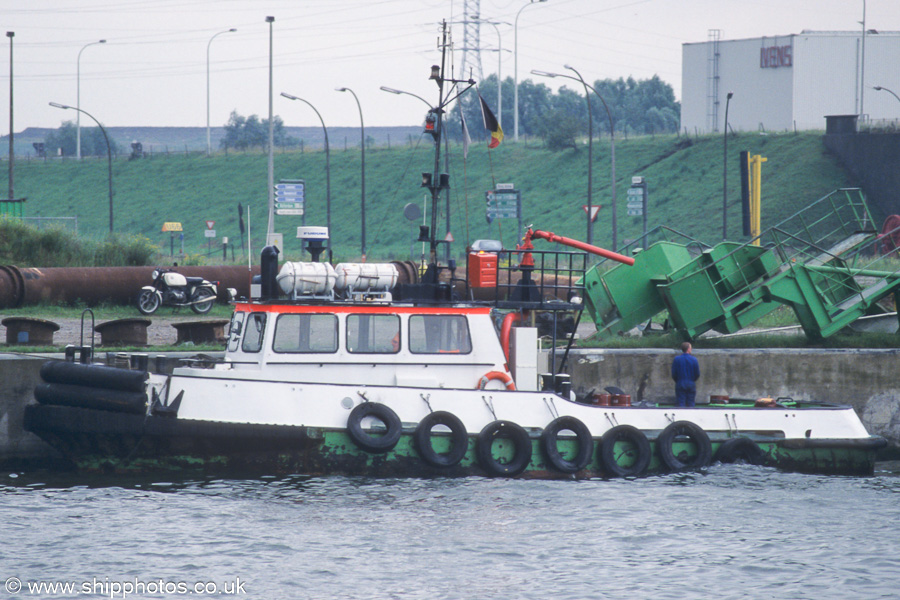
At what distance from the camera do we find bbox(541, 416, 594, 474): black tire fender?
13.1m

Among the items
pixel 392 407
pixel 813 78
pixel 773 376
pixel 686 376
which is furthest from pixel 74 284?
pixel 813 78

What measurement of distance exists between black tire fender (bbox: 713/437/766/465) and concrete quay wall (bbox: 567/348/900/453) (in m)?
3.13

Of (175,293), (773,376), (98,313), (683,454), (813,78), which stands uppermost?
(813,78)

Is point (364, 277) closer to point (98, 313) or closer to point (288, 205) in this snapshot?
point (98, 313)

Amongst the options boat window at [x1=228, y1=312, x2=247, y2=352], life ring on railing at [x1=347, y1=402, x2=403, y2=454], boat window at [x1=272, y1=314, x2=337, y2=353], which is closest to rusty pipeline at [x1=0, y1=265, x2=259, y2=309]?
boat window at [x1=228, y1=312, x2=247, y2=352]

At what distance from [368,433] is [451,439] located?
3.47ft

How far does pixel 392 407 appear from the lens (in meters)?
12.9

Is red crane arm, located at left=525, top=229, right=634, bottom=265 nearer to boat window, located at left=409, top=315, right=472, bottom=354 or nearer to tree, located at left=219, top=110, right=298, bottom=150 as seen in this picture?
boat window, located at left=409, top=315, right=472, bottom=354

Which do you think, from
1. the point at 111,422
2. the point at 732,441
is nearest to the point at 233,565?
the point at 111,422

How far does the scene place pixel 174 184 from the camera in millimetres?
84125

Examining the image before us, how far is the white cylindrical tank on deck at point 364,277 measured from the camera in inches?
529

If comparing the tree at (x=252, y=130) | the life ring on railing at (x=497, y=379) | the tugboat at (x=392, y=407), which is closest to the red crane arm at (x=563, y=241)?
the tugboat at (x=392, y=407)

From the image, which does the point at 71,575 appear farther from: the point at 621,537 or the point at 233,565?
the point at 621,537

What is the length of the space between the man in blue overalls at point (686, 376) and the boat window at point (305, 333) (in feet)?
16.5
